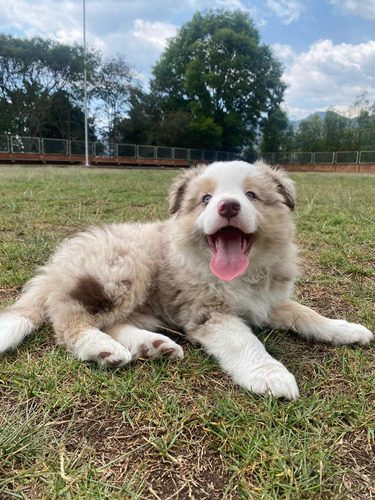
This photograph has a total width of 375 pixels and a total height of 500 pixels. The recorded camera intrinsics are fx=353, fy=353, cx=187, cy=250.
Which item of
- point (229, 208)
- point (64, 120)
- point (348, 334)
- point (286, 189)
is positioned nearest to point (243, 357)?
point (348, 334)

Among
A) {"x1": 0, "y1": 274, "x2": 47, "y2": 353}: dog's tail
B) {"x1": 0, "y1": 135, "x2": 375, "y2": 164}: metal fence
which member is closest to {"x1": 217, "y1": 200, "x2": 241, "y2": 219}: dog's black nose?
{"x1": 0, "y1": 274, "x2": 47, "y2": 353}: dog's tail

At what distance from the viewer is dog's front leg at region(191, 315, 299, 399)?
1.83 meters

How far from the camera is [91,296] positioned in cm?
242

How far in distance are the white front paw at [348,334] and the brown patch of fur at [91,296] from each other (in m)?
1.53

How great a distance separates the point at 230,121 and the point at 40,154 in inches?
956

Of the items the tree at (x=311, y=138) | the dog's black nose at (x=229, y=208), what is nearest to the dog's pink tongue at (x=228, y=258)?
the dog's black nose at (x=229, y=208)

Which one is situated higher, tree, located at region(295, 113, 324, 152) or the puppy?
tree, located at region(295, 113, 324, 152)

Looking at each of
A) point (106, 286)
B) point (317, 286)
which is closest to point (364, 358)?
point (317, 286)

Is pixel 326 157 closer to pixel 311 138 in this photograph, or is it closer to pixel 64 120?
pixel 311 138

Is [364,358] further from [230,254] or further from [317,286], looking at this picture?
[317,286]

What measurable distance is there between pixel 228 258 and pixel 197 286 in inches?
13.0

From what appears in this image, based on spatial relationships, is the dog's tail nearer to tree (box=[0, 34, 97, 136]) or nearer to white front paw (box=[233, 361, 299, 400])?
white front paw (box=[233, 361, 299, 400])

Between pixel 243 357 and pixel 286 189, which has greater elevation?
pixel 286 189

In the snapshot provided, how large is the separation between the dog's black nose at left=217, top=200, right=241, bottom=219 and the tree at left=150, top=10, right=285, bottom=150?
44004mm
